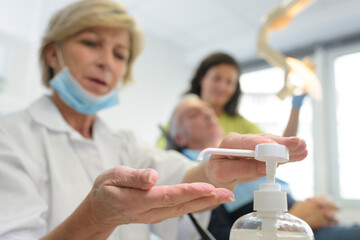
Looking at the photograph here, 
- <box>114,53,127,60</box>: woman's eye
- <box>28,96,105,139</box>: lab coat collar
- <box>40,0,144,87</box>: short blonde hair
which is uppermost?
<box>40,0,144,87</box>: short blonde hair

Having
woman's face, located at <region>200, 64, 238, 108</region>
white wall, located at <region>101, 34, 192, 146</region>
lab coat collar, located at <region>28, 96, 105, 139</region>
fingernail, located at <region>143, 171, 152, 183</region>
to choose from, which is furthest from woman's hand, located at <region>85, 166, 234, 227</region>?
white wall, located at <region>101, 34, 192, 146</region>

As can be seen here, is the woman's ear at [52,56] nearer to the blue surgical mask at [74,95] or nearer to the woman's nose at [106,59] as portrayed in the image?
the blue surgical mask at [74,95]

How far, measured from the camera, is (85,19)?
620mm

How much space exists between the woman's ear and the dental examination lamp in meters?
0.47

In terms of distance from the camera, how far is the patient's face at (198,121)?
2.22 ft

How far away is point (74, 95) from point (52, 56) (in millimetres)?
144

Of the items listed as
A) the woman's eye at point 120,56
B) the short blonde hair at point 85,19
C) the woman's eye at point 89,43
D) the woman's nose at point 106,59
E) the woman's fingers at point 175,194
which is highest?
the short blonde hair at point 85,19

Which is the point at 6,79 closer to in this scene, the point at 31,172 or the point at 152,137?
the point at 31,172

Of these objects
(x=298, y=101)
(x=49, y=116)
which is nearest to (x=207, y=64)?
(x=49, y=116)

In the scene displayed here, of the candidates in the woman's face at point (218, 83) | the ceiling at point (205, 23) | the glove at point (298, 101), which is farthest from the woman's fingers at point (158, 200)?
the ceiling at point (205, 23)

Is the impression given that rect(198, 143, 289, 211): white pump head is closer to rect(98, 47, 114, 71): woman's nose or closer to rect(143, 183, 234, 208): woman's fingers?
rect(143, 183, 234, 208): woman's fingers

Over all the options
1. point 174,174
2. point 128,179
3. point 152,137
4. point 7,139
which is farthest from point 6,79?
point 152,137

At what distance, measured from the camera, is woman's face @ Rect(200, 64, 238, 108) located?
102 centimetres

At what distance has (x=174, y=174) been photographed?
0.55m
